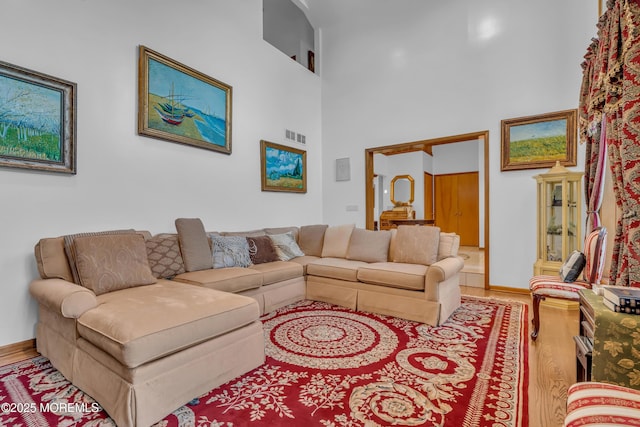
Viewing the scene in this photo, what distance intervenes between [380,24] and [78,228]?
5.20 meters

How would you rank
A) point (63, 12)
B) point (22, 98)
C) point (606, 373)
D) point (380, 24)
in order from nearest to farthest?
point (606, 373) < point (22, 98) < point (63, 12) < point (380, 24)

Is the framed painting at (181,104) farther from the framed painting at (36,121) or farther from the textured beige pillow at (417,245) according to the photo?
the textured beige pillow at (417,245)

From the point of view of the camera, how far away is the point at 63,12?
8.62ft

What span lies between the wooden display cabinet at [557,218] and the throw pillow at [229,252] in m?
3.48

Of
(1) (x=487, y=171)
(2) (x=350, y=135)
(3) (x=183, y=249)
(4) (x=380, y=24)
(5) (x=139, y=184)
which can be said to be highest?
(4) (x=380, y=24)

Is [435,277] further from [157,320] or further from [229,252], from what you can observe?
[157,320]

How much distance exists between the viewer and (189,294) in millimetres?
2152

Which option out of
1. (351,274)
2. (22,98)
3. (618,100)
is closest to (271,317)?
(351,274)

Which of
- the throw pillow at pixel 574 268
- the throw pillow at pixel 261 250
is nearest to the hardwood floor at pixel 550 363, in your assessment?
the throw pillow at pixel 574 268

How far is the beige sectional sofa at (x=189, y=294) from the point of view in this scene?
5.25ft

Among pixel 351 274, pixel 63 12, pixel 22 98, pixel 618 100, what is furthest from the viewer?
pixel 351 274

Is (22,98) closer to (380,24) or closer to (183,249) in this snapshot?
(183,249)

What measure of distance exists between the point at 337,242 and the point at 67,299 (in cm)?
291

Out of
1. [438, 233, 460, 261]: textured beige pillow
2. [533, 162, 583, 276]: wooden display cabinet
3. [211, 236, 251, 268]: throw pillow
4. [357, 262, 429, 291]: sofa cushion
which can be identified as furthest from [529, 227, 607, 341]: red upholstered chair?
[211, 236, 251, 268]: throw pillow
